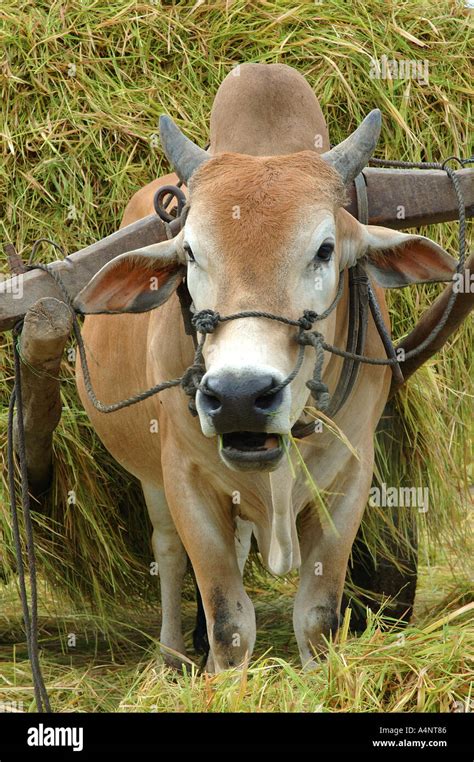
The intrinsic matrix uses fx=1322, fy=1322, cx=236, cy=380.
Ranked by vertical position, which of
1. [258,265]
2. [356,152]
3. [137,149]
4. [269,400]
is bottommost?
[269,400]

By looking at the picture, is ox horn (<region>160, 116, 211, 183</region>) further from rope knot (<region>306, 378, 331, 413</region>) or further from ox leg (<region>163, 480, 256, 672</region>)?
ox leg (<region>163, 480, 256, 672</region>)

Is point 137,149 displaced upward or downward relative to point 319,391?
upward

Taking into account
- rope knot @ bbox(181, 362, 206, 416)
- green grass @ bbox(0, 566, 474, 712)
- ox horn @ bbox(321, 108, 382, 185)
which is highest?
ox horn @ bbox(321, 108, 382, 185)

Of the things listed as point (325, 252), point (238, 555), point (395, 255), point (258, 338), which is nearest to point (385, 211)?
point (395, 255)

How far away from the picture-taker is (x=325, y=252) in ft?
12.1

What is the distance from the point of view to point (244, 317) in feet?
11.3

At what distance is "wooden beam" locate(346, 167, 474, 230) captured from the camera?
431 cm

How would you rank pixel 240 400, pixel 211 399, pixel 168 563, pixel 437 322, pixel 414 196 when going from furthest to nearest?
pixel 168 563 < pixel 437 322 < pixel 414 196 < pixel 211 399 < pixel 240 400

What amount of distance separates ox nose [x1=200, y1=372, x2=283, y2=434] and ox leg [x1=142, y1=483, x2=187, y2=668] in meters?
1.78

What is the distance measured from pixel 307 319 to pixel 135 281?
0.66m

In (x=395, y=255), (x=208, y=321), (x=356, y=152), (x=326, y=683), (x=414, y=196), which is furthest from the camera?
(x=414, y=196)

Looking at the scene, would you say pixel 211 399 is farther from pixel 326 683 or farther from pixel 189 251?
pixel 326 683

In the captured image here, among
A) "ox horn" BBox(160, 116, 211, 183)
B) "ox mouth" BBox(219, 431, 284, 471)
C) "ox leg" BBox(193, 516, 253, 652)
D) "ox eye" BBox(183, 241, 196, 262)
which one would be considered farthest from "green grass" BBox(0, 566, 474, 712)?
"ox horn" BBox(160, 116, 211, 183)
